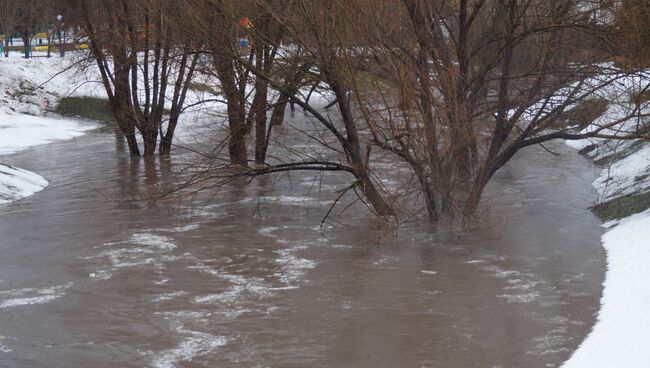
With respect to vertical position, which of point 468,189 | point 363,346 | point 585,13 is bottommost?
point 363,346

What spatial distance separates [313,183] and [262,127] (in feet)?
6.60

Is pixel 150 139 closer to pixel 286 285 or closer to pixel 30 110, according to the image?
pixel 286 285

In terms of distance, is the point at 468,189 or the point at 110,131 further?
the point at 110,131

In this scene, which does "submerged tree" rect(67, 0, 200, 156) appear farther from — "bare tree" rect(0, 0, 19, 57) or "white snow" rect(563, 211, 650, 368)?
"bare tree" rect(0, 0, 19, 57)

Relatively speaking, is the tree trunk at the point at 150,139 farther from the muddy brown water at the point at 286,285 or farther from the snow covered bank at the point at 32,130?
the muddy brown water at the point at 286,285

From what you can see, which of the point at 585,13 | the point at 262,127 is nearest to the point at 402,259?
the point at 585,13

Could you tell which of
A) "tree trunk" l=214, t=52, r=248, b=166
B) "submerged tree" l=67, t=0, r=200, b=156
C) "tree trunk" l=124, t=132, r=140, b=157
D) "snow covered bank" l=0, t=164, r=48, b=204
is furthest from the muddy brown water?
"tree trunk" l=124, t=132, r=140, b=157

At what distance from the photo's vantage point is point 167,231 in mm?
16156

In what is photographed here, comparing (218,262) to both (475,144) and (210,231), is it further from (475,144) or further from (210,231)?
(475,144)

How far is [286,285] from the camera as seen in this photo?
1254 cm

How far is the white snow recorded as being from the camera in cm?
897

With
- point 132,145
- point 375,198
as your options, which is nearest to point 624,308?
point 375,198

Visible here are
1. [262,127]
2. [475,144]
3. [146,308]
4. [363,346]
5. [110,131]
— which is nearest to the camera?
[363,346]

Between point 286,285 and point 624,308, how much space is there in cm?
448
